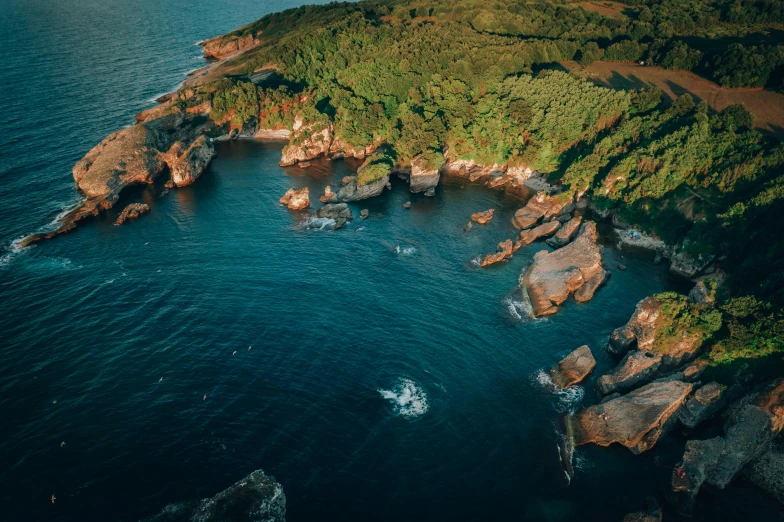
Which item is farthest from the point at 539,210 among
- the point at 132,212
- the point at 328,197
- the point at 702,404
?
the point at 132,212

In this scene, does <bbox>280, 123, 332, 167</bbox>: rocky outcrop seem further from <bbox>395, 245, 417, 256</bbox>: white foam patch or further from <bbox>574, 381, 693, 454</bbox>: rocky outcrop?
<bbox>574, 381, 693, 454</bbox>: rocky outcrop

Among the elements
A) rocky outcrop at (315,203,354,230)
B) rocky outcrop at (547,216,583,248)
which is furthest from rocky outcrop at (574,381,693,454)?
rocky outcrop at (315,203,354,230)

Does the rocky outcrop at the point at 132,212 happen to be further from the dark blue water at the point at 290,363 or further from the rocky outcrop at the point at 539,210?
the rocky outcrop at the point at 539,210

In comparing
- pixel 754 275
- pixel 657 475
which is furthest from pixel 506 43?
pixel 657 475

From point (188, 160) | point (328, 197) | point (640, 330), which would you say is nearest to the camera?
point (640, 330)

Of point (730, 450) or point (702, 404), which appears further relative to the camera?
point (702, 404)

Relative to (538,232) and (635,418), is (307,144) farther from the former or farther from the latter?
(635,418)

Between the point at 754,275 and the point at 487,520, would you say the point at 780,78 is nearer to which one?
the point at 754,275
